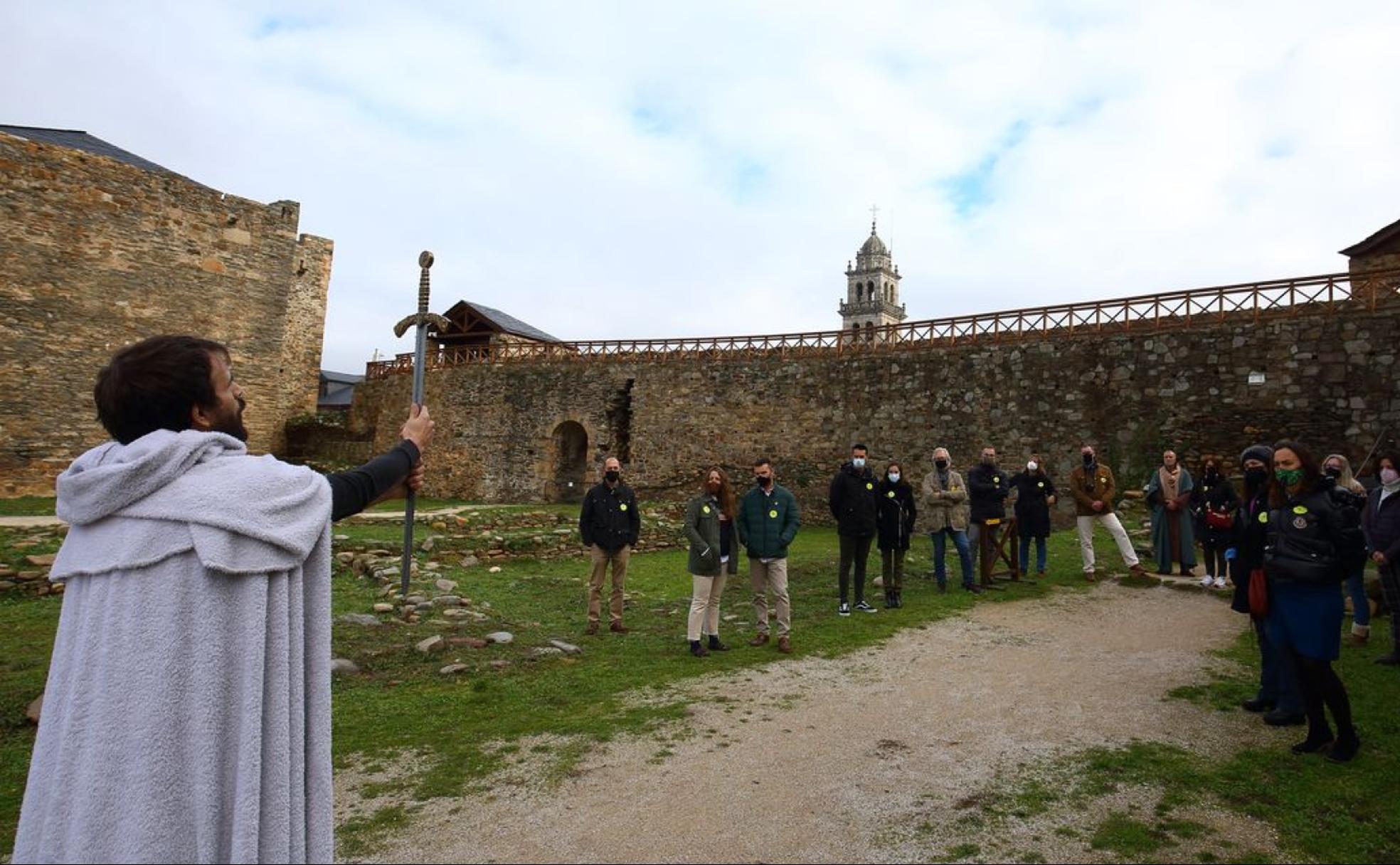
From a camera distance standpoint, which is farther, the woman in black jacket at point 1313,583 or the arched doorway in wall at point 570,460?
the arched doorway in wall at point 570,460

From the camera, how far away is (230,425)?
1.98 meters

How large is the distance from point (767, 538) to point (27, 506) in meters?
16.7

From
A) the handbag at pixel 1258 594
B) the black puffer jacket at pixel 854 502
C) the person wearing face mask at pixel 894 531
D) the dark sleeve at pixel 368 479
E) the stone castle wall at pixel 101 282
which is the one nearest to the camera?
the dark sleeve at pixel 368 479

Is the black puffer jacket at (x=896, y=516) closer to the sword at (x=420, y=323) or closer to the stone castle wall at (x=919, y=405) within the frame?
the sword at (x=420, y=323)

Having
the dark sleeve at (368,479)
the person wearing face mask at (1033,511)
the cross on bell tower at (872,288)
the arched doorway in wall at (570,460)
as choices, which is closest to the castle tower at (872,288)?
the cross on bell tower at (872,288)

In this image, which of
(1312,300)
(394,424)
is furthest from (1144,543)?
(394,424)

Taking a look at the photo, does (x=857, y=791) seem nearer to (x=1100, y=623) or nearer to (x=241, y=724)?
(x=241, y=724)

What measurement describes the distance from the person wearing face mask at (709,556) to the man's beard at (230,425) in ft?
17.7

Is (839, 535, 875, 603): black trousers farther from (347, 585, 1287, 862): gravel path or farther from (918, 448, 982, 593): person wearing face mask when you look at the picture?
(918, 448, 982, 593): person wearing face mask

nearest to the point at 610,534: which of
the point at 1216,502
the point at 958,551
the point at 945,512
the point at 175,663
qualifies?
the point at 945,512

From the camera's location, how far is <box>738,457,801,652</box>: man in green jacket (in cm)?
747

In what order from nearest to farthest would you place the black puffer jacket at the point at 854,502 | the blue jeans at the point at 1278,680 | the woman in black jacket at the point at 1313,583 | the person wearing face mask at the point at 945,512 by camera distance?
the woman in black jacket at the point at 1313,583 → the blue jeans at the point at 1278,680 → the black puffer jacket at the point at 854,502 → the person wearing face mask at the point at 945,512

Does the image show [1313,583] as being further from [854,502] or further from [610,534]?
[610,534]

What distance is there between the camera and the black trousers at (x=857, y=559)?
351 inches
